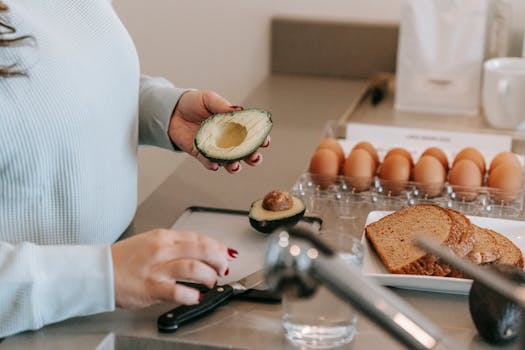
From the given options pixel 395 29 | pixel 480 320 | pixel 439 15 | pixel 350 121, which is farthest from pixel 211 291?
pixel 395 29

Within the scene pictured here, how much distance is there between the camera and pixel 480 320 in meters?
1.04

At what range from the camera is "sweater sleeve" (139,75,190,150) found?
1.44 metres

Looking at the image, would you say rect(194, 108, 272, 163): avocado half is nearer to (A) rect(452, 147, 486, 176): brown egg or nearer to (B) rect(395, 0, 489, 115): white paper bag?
(A) rect(452, 147, 486, 176): brown egg

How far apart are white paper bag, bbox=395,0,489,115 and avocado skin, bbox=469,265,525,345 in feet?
3.43

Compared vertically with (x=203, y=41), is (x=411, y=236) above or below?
below

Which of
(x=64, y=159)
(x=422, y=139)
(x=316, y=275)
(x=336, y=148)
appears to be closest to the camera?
(x=316, y=275)

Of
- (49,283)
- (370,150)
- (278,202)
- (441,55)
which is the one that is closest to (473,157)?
(370,150)

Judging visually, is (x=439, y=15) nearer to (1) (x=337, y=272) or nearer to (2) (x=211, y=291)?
(2) (x=211, y=291)

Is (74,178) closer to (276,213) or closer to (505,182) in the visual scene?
(276,213)

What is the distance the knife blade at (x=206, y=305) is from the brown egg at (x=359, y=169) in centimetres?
38

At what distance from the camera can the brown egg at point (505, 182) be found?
4.79 feet

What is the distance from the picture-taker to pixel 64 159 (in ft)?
3.76

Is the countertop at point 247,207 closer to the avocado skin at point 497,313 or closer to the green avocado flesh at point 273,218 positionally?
the avocado skin at point 497,313

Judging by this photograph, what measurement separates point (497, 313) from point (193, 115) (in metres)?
0.61
